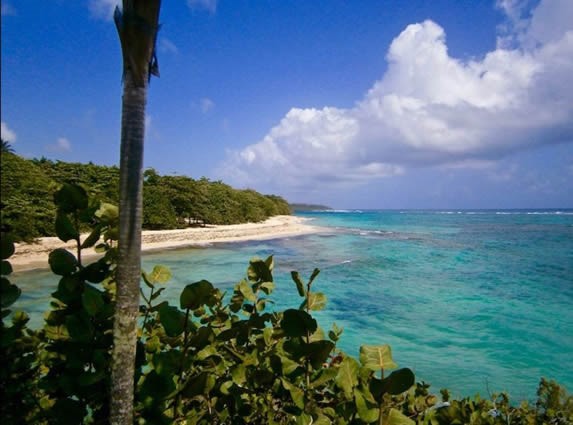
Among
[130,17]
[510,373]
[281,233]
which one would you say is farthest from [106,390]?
[281,233]

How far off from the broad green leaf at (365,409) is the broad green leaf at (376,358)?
→ 12 centimetres

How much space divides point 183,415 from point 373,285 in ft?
50.0

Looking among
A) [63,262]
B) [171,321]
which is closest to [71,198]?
[63,262]

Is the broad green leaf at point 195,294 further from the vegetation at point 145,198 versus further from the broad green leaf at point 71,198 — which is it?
the vegetation at point 145,198

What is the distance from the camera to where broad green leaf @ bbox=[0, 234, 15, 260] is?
1217 millimetres

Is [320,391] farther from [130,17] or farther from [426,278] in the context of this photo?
[426,278]

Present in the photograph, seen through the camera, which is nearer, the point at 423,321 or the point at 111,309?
the point at 111,309

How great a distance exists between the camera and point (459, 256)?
25.5 meters

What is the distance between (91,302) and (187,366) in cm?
49

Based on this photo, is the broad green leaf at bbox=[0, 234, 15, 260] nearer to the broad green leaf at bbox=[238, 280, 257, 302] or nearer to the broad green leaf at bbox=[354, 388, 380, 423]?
the broad green leaf at bbox=[238, 280, 257, 302]

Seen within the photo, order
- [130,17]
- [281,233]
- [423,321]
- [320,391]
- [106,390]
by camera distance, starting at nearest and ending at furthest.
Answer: [130,17] < [106,390] < [320,391] < [423,321] < [281,233]

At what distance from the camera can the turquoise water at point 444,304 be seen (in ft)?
26.5

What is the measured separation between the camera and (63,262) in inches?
57.2

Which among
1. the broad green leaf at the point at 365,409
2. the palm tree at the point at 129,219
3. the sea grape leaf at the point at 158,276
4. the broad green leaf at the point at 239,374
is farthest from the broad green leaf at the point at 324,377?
the sea grape leaf at the point at 158,276
